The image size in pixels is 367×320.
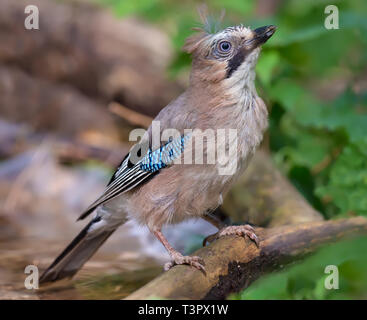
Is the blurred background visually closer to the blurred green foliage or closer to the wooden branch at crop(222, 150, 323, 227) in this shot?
the blurred green foliage

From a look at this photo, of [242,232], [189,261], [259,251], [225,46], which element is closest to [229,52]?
[225,46]

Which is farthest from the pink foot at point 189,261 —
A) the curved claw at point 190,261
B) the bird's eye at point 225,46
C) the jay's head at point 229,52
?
the bird's eye at point 225,46

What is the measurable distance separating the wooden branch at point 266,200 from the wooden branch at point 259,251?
1.80 feet

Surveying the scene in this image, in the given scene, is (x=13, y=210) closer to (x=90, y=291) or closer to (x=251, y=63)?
(x=90, y=291)

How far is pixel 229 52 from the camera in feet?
12.7

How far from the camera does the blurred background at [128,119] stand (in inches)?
177

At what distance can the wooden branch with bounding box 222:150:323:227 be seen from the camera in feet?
14.4

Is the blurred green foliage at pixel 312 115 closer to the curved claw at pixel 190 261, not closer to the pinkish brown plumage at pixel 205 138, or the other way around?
the curved claw at pixel 190 261

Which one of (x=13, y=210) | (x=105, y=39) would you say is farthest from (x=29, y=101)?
(x=13, y=210)

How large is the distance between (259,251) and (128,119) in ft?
8.04

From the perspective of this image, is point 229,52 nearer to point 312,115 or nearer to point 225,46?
point 225,46

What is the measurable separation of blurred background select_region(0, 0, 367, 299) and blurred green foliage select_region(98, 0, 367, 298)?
0.01 metres

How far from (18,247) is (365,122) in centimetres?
301

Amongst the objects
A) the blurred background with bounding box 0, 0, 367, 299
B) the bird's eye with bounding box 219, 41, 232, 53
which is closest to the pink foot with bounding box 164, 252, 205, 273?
the blurred background with bounding box 0, 0, 367, 299
